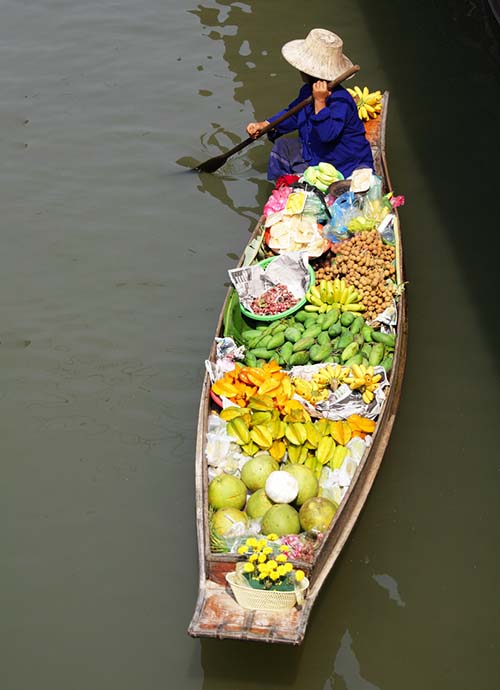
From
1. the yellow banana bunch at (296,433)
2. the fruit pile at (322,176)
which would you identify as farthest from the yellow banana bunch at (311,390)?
the fruit pile at (322,176)

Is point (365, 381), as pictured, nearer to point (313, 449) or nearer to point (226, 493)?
point (313, 449)

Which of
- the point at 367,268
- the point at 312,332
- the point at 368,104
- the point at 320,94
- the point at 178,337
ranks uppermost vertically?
the point at 320,94

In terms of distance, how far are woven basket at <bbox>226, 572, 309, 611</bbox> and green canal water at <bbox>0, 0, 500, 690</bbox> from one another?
517 mm

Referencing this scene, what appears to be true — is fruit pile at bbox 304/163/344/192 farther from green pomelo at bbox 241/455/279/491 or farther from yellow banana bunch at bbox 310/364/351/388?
green pomelo at bbox 241/455/279/491

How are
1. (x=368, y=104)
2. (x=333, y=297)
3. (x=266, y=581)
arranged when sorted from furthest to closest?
(x=368, y=104), (x=333, y=297), (x=266, y=581)

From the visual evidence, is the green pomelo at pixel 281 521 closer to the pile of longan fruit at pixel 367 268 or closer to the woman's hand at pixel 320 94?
the pile of longan fruit at pixel 367 268

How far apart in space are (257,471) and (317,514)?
43 centimetres

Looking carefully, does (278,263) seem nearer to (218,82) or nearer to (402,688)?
(402,688)

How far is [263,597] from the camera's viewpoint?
12.3 feet

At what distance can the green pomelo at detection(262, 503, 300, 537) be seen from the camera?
4098 mm

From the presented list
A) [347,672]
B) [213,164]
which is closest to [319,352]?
[347,672]

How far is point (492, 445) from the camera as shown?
17.1 feet

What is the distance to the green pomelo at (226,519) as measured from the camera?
4.14 meters

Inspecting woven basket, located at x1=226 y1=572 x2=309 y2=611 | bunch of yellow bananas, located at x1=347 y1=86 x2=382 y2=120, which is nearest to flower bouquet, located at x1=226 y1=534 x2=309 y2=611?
woven basket, located at x1=226 y1=572 x2=309 y2=611
